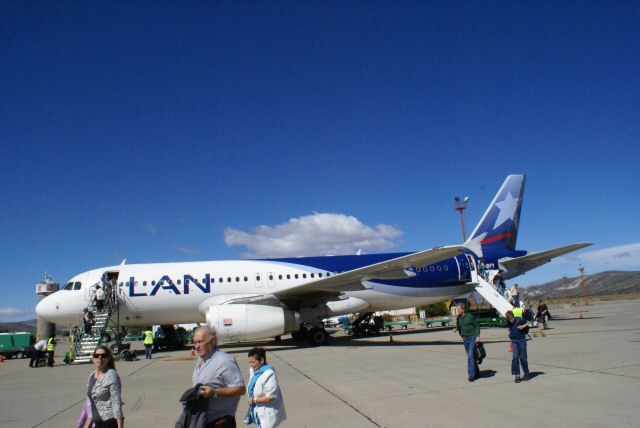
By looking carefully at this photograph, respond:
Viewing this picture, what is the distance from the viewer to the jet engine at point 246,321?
49.5 ft

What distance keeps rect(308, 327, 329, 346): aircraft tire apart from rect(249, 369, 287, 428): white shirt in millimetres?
14010

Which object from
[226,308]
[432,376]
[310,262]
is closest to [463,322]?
[432,376]

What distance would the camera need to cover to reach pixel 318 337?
17.5 metres

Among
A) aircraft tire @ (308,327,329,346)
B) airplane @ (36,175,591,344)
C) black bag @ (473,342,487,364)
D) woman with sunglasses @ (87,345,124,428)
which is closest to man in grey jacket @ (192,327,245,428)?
woman with sunglasses @ (87,345,124,428)

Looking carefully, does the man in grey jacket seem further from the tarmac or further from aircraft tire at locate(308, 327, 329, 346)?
aircraft tire at locate(308, 327, 329, 346)

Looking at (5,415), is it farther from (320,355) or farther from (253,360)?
(320,355)

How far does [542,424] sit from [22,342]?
28.3 m

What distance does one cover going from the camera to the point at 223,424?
336 cm

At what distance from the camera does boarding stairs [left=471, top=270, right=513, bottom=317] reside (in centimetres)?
1794

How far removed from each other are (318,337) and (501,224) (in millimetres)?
11896

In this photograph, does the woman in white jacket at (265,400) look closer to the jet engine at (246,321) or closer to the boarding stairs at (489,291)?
the jet engine at (246,321)

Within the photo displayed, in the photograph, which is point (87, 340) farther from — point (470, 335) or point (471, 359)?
point (471, 359)

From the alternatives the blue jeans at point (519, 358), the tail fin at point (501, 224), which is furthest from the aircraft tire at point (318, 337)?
the blue jeans at point (519, 358)

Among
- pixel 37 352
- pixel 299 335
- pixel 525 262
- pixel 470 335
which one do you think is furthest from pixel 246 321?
pixel 525 262
